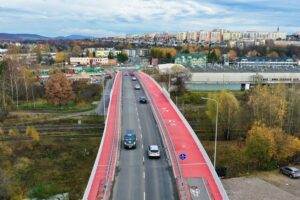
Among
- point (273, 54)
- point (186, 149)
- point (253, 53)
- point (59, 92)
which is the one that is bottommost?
point (186, 149)

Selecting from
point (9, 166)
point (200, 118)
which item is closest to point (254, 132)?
point (200, 118)

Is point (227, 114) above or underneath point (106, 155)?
above

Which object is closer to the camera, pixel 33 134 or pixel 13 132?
pixel 33 134

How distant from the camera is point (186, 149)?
82.9 ft

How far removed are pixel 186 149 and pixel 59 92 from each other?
119 ft

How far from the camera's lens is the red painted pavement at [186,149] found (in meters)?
20.5

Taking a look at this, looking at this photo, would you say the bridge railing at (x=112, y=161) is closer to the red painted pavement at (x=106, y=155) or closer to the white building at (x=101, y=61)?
the red painted pavement at (x=106, y=155)

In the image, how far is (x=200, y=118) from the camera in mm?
46062

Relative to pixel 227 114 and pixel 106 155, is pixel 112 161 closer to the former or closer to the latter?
pixel 106 155

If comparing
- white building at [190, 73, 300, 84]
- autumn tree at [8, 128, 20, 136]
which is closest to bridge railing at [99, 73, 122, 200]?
autumn tree at [8, 128, 20, 136]

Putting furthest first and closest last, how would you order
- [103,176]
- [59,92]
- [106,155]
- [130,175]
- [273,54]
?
[273,54], [59,92], [106,155], [130,175], [103,176]

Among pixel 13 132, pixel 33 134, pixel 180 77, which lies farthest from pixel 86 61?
pixel 33 134

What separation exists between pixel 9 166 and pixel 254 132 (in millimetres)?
22246

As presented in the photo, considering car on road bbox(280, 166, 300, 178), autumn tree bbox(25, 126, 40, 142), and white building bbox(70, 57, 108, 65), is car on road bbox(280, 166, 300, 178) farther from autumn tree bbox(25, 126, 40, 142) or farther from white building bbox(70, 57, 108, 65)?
white building bbox(70, 57, 108, 65)
